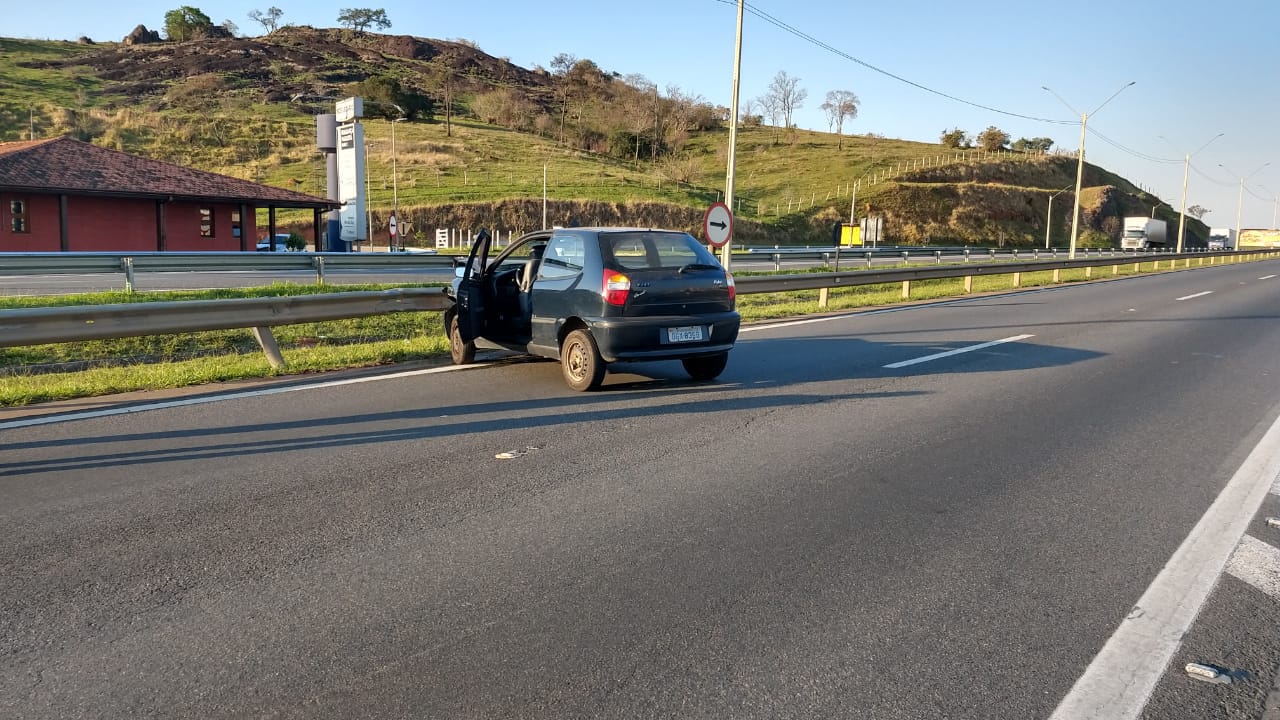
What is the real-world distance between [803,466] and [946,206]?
92.0 m

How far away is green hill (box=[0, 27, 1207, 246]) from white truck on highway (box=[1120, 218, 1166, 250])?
44.4 ft

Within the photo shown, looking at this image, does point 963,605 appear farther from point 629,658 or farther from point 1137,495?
point 1137,495

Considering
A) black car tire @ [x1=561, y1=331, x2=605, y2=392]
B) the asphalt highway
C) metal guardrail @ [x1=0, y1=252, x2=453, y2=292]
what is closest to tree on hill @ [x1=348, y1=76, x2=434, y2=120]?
metal guardrail @ [x1=0, y1=252, x2=453, y2=292]

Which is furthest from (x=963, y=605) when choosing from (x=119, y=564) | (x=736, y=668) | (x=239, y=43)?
(x=239, y=43)

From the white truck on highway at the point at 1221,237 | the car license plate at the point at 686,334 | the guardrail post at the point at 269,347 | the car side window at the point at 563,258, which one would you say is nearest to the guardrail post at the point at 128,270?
the guardrail post at the point at 269,347

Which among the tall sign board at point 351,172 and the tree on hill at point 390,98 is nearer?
the tall sign board at point 351,172

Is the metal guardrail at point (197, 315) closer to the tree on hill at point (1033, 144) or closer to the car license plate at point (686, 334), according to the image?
the car license plate at point (686, 334)

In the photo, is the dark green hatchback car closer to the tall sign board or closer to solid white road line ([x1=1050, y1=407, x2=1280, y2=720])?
solid white road line ([x1=1050, y1=407, x2=1280, y2=720])

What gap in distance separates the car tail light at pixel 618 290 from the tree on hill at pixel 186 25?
149692 mm

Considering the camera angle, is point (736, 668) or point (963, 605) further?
point (963, 605)

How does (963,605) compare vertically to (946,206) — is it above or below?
below

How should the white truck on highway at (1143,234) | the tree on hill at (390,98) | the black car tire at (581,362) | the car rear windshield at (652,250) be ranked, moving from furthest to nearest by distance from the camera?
the tree on hill at (390,98), the white truck on highway at (1143,234), the car rear windshield at (652,250), the black car tire at (581,362)

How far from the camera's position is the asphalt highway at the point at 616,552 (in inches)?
129

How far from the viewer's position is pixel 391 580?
4.16 metres
